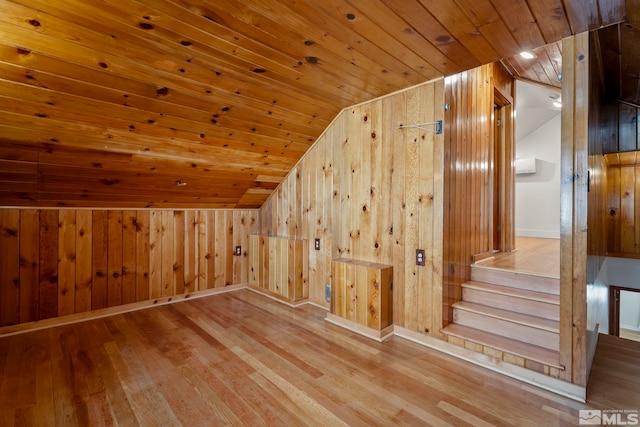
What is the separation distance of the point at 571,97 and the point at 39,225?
438 cm

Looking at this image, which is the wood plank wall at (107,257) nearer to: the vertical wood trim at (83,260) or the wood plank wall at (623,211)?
the vertical wood trim at (83,260)

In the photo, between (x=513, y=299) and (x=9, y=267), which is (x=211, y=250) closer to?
(x=9, y=267)

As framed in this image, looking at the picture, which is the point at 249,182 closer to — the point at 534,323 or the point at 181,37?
the point at 181,37

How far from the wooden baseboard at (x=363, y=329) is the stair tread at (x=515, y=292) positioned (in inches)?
31.2

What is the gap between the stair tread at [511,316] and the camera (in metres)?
2.07

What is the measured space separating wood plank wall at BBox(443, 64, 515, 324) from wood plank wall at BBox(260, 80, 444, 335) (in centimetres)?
11

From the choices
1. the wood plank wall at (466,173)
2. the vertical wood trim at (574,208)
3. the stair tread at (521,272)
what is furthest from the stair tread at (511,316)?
the stair tread at (521,272)

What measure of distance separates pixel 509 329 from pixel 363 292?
1.13 metres

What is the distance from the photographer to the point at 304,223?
3545 mm

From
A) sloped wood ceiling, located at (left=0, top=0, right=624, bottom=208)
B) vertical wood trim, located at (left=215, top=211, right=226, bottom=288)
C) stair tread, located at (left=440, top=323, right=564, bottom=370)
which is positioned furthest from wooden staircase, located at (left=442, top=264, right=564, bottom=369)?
vertical wood trim, located at (left=215, top=211, right=226, bottom=288)

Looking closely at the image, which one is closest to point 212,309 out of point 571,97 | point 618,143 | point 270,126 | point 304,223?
point 304,223

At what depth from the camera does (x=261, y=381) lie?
192 centimetres

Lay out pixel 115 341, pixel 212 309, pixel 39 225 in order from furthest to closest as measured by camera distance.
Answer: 1. pixel 212 309
2. pixel 39 225
3. pixel 115 341

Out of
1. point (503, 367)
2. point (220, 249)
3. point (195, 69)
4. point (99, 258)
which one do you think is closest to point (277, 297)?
point (220, 249)
